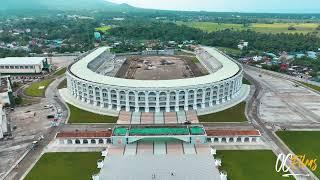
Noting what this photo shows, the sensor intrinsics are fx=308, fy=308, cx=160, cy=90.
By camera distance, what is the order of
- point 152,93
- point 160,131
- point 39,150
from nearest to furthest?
1. point 39,150
2. point 160,131
3. point 152,93

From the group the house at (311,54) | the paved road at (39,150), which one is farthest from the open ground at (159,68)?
the house at (311,54)

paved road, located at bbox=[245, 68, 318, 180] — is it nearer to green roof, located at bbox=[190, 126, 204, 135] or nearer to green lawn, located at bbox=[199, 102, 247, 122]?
green lawn, located at bbox=[199, 102, 247, 122]

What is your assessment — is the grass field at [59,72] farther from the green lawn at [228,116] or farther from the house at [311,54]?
the house at [311,54]

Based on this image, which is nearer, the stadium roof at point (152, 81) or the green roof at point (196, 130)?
the green roof at point (196, 130)

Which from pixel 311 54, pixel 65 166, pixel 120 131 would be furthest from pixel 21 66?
pixel 311 54

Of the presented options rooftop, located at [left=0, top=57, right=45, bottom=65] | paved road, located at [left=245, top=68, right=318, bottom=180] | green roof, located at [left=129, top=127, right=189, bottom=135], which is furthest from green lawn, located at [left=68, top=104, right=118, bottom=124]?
rooftop, located at [left=0, top=57, right=45, bottom=65]

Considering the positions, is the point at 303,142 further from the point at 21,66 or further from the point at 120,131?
the point at 21,66

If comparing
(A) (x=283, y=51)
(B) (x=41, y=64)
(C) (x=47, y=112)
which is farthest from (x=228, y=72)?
(A) (x=283, y=51)
